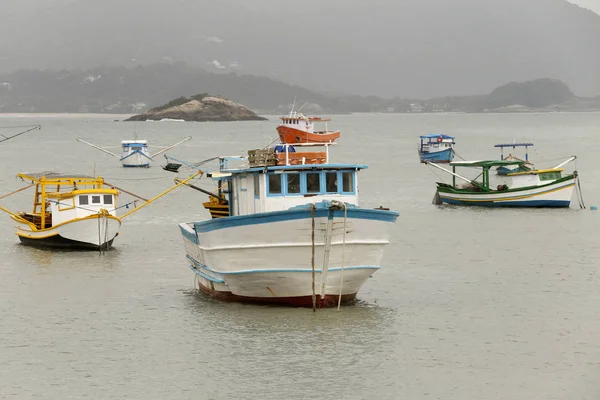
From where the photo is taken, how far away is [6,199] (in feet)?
248

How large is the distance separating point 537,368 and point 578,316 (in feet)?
22.2

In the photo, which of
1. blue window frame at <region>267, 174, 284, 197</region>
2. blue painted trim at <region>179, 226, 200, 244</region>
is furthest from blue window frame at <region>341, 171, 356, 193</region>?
blue painted trim at <region>179, 226, 200, 244</region>

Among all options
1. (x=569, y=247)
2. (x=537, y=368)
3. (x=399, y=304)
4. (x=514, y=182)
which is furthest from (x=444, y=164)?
(x=537, y=368)

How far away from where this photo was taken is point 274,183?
3384cm

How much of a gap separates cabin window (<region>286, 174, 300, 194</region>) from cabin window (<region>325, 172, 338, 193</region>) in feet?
3.02

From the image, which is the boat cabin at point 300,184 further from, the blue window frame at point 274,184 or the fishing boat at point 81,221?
the fishing boat at point 81,221

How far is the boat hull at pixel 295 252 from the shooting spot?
31188 mm

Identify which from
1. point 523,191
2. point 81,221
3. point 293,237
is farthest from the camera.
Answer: point 523,191

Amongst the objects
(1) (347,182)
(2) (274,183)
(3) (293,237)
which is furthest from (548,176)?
(3) (293,237)

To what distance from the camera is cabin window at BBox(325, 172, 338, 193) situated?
111ft

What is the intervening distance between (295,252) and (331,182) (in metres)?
3.35

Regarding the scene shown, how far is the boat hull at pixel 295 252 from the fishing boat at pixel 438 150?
3654 inches

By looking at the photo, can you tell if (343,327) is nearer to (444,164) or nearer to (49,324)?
(49,324)

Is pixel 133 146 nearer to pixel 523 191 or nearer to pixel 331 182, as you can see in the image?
pixel 523 191
